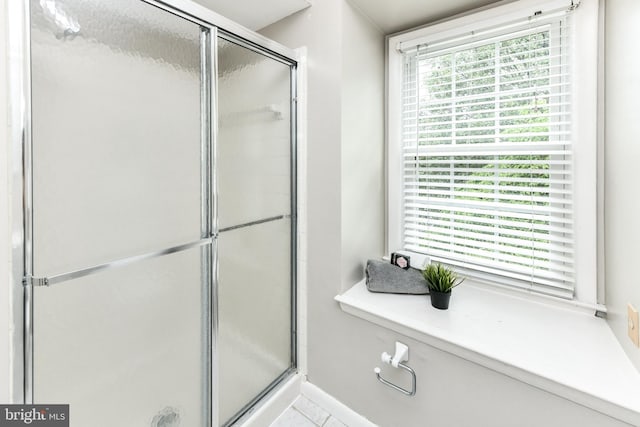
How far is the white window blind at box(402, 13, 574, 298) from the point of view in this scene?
4.17 feet

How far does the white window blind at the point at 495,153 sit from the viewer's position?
50.1 inches

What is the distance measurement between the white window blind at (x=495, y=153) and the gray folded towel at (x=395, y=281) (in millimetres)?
244

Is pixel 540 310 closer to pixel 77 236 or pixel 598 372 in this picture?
pixel 598 372

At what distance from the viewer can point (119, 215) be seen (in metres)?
0.93

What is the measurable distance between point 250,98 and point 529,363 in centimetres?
145

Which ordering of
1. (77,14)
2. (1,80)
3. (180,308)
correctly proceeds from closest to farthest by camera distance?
(1,80)
(77,14)
(180,308)

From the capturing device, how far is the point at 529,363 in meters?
0.96

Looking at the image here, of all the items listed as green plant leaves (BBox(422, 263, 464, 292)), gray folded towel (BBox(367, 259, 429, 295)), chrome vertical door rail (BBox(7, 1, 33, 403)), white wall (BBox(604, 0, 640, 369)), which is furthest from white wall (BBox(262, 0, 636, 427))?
chrome vertical door rail (BBox(7, 1, 33, 403))

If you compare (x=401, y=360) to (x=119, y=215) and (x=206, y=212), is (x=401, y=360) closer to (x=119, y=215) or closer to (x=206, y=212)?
(x=206, y=212)

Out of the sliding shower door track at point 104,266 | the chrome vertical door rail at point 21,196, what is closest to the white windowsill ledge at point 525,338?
the sliding shower door track at point 104,266

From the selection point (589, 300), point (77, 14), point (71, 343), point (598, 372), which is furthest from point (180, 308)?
point (589, 300)

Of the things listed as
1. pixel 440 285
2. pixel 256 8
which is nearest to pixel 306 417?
pixel 440 285

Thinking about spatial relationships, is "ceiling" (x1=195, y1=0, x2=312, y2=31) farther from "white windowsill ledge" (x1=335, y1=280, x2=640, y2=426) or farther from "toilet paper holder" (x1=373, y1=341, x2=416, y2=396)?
"toilet paper holder" (x1=373, y1=341, x2=416, y2=396)

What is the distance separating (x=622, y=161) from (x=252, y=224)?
1.42 meters
